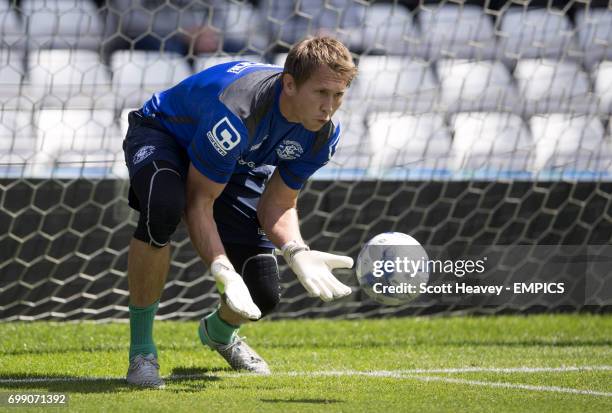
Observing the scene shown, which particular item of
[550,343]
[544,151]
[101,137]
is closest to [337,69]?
[550,343]

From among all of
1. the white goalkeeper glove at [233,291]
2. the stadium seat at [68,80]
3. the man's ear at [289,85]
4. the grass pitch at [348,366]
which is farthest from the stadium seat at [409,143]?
the white goalkeeper glove at [233,291]

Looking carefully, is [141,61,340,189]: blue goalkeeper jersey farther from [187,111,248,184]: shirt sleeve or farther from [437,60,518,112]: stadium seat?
[437,60,518,112]: stadium seat

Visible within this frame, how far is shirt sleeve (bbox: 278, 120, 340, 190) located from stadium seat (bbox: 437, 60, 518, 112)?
13.3 ft

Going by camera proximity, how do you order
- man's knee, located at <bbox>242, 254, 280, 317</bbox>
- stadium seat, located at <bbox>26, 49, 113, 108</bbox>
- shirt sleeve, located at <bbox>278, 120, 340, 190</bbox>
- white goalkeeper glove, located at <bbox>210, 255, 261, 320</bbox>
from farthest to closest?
stadium seat, located at <bbox>26, 49, 113, 108</bbox> < man's knee, located at <bbox>242, 254, 280, 317</bbox> < shirt sleeve, located at <bbox>278, 120, 340, 190</bbox> < white goalkeeper glove, located at <bbox>210, 255, 261, 320</bbox>

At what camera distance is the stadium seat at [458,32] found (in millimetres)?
8578

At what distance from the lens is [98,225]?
22.2 ft

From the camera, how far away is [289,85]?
3.81m

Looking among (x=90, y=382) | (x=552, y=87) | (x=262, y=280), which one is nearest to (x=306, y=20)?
(x=552, y=87)

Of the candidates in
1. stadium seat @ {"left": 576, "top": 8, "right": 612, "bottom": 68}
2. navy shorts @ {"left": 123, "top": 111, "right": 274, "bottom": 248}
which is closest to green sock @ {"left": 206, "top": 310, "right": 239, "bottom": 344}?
navy shorts @ {"left": 123, "top": 111, "right": 274, "bottom": 248}

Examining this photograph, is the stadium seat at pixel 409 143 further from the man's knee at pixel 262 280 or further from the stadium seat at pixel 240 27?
the man's knee at pixel 262 280

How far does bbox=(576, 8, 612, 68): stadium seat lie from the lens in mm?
8023

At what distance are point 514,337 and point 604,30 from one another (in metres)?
3.39

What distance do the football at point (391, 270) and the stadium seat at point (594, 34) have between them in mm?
4460

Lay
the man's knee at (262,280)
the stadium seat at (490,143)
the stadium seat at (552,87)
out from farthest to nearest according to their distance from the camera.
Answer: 1. the stadium seat at (552,87)
2. the stadium seat at (490,143)
3. the man's knee at (262,280)
